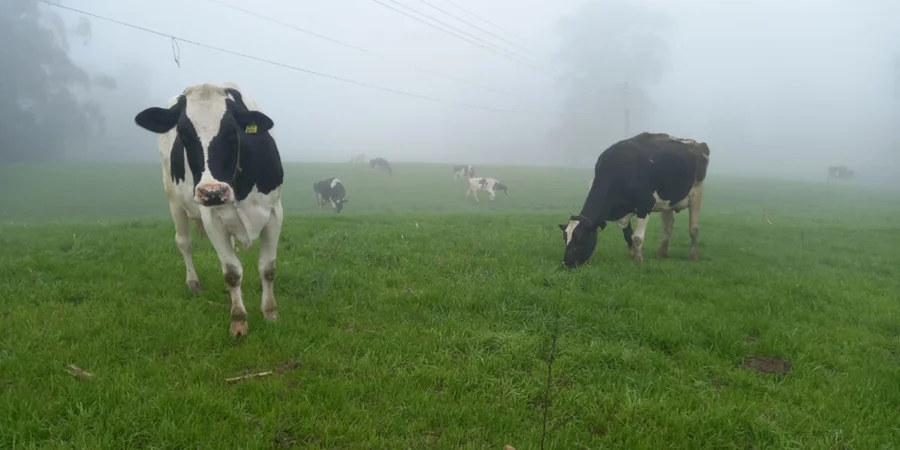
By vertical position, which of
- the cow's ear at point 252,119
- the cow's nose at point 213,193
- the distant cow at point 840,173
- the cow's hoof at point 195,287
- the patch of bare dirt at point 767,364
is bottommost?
the patch of bare dirt at point 767,364

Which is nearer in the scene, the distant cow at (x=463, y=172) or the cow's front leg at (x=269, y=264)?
the cow's front leg at (x=269, y=264)

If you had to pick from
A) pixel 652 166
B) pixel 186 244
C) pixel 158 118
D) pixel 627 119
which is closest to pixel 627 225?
pixel 652 166

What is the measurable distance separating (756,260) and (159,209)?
103ft

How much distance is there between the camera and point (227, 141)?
5.27 meters

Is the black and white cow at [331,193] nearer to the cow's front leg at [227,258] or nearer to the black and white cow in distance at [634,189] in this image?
the black and white cow in distance at [634,189]

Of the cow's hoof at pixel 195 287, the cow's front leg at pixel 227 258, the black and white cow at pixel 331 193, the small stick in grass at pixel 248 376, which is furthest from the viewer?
the black and white cow at pixel 331 193

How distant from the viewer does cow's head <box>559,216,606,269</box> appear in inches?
368

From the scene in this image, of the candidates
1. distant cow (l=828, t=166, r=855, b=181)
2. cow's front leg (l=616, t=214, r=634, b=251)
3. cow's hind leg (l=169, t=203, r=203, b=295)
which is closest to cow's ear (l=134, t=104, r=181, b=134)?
cow's hind leg (l=169, t=203, r=203, b=295)

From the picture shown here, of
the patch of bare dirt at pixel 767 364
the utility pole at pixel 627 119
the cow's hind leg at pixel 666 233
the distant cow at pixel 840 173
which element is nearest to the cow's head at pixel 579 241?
the cow's hind leg at pixel 666 233

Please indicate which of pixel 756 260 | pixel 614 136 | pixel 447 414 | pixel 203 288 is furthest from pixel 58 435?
pixel 614 136

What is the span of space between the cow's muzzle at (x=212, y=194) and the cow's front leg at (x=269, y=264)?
1.24 meters

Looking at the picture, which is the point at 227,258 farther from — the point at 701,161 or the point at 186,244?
the point at 701,161

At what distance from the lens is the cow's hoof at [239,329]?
17.5 ft

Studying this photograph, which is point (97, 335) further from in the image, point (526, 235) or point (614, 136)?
point (614, 136)
